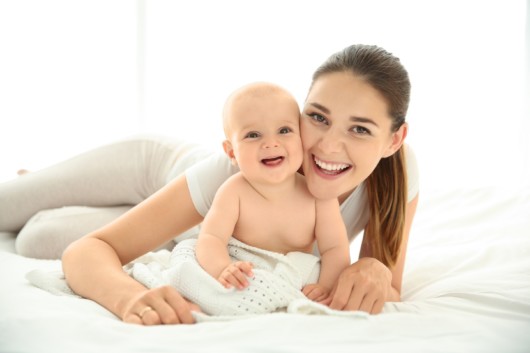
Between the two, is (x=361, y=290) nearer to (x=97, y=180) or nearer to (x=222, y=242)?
(x=222, y=242)

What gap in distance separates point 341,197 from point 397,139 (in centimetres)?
30

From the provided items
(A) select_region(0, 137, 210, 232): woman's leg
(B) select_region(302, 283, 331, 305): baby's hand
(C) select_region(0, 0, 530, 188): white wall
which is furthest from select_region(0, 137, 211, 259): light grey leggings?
(C) select_region(0, 0, 530, 188): white wall

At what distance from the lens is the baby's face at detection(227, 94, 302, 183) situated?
161 centimetres

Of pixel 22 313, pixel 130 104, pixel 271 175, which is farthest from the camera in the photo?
pixel 130 104

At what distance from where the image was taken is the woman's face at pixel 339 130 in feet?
5.64

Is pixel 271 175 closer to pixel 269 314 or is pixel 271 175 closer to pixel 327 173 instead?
pixel 327 173

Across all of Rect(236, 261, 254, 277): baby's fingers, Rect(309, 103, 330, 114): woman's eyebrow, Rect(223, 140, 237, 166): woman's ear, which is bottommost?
Rect(236, 261, 254, 277): baby's fingers

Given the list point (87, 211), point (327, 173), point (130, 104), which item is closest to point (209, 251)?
point (327, 173)

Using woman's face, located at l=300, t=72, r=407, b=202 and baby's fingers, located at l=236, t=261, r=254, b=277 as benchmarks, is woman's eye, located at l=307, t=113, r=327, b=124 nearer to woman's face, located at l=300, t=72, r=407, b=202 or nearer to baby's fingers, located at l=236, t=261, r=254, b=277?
woman's face, located at l=300, t=72, r=407, b=202

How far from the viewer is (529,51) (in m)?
4.18

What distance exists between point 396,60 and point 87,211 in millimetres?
1504

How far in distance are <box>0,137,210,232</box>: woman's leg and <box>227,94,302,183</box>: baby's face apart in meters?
0.99

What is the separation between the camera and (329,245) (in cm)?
167

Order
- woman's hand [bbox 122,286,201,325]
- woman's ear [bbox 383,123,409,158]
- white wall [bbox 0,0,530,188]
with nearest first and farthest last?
woman's hand [bbox 122,286,201,325], woman's ear [bbox 383,123,409,158], white wall [bbox 0,0,530,188]
